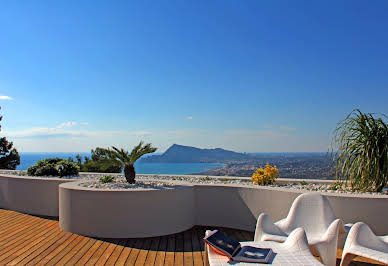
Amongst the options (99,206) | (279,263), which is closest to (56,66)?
(99,206)

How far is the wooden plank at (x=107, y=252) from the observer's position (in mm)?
3720

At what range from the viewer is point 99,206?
4.80 m

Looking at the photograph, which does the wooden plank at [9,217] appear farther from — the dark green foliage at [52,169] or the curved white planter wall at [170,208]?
the curved white planter wall at [170,208]

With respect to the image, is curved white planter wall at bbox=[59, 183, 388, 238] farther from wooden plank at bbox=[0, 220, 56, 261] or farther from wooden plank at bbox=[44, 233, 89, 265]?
wooden plank at bbox=[0, 220, 56, 261]

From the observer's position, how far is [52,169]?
23.6 feet

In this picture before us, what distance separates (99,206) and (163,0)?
5606mm

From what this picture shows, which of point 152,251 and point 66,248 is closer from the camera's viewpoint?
point 152,251

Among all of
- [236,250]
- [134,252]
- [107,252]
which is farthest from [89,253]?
[236,250]

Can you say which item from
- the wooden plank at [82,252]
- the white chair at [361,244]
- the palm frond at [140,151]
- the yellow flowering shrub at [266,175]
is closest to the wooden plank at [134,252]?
the wooden plank at [82,252]

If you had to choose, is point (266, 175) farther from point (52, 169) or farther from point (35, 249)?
point (52, 169)

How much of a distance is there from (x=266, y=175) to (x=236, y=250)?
331 cm

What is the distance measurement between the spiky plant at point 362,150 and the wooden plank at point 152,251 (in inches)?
127

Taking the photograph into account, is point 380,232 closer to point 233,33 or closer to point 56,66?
point 233,33

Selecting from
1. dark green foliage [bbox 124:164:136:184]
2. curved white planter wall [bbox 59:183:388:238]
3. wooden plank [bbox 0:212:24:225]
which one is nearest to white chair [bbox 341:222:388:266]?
curved white planter wall [bbox 59:183:388:238]
